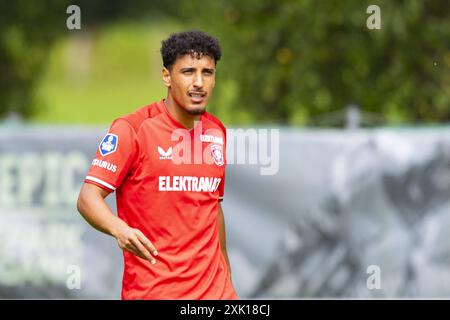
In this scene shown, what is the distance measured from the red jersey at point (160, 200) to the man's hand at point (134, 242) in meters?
0.45

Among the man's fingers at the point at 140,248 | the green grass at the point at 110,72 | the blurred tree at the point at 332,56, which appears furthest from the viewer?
the green grass at the point at 110,72

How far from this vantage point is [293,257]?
40.8 feet

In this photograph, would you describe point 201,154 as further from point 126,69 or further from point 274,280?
point 126,69

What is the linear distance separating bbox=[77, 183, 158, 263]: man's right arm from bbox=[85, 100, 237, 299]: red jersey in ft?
→ 0.29

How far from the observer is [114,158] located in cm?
691

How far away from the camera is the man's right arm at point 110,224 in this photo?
6480 millimetres

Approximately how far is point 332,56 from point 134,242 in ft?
31.0

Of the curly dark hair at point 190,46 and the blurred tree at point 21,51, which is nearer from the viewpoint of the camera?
the curly dark hair at point 190,46

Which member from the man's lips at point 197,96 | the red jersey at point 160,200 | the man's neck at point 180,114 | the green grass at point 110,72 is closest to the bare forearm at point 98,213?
the red jersey at point 160,200

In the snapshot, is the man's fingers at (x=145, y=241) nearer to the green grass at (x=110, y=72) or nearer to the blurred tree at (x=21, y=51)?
the blurred tree at (x=21, y=51)

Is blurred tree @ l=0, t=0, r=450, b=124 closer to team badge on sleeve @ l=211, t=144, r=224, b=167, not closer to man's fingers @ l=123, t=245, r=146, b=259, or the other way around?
team badge on sleeve @ l=211, t=144, r=224, b=167

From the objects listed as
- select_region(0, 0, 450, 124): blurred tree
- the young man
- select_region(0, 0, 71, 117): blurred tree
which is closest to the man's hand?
the young man

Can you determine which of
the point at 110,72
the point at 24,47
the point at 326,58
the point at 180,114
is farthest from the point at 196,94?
the point at 110,72

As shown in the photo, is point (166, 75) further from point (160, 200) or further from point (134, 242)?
point (134, 242)
